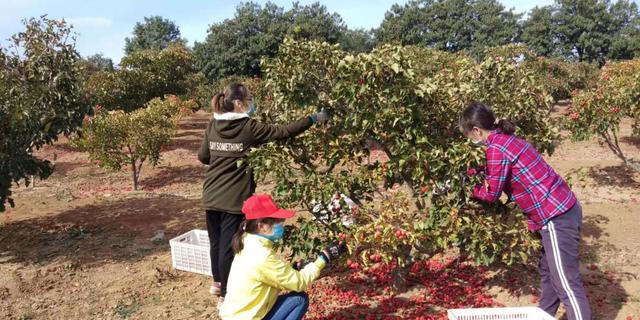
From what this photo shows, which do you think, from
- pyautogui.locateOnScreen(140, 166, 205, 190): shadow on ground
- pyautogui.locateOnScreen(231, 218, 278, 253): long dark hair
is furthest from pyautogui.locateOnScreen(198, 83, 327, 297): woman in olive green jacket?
pyautogui.locateOnScreen(140, 166, 205, 190): shadow on ground

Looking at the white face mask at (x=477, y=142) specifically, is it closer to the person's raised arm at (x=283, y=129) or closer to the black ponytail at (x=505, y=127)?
the black ponytail at (x=505, y=127)

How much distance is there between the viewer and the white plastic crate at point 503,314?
11.4 feet

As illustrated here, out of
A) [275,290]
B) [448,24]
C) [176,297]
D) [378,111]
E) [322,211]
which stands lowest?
[176,297]

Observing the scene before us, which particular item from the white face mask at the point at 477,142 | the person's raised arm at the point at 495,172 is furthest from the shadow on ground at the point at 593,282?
the white face mask at the point at 477,142

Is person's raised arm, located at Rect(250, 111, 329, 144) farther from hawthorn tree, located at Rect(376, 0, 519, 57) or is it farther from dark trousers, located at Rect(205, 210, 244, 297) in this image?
hawthorn tree, located at Rect(376, 0, 519, 57)

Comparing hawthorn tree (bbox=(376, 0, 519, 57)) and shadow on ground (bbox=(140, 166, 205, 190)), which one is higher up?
hawthorn tree (bbox=(376, 0, 519, 57))

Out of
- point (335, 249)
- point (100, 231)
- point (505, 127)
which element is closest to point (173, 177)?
point (100, 231)

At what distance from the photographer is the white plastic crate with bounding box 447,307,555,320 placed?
11.4 feet

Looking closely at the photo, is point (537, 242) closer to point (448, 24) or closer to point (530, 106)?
point (530, 106)

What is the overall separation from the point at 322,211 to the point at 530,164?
1.76 metres

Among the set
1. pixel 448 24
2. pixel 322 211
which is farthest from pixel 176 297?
pixel 448 24

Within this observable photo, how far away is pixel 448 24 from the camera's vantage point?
1967 inches

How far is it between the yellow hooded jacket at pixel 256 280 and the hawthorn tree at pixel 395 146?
0.79 meters

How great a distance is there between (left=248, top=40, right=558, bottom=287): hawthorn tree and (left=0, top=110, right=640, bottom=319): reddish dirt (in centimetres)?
70
